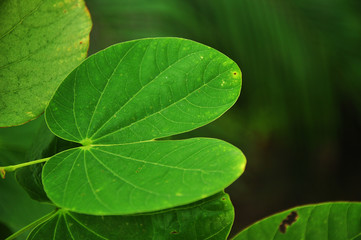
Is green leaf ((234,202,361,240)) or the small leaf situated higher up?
the small leaf

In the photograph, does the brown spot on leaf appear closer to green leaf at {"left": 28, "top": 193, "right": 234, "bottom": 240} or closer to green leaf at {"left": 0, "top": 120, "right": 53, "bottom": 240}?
green leaf at {"left": 28, "top": 193, "right": 234, "bottom": 240}

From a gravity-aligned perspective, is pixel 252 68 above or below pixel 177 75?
above

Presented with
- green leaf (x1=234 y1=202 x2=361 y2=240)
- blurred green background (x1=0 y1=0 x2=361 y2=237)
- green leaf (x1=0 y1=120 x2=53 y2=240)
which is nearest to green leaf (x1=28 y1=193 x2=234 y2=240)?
green leaf (x1=234 y1=202 x2=361 y2=240)

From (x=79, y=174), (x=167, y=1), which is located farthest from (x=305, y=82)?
(x=79, y=174)

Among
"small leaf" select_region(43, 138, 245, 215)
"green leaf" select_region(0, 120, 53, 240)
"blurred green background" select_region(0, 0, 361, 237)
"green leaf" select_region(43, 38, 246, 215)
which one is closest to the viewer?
"small leaf" select_region(43, 138, 245, 215)

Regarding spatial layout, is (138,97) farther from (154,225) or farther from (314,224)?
(314,224)

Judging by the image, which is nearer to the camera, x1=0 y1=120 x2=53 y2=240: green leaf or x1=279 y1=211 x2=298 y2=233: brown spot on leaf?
x1=279 y1=211 x2=298 y2=233: brown spot on leaf

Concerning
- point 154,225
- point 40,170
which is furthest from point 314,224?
point 40,170

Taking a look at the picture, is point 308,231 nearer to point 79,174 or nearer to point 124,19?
point 79,174
